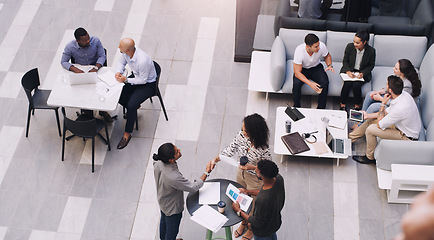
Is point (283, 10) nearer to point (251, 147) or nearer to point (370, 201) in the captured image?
point (370, 201)

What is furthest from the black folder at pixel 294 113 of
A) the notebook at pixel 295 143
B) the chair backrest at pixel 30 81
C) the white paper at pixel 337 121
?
the chair backrest at pixel 30 81

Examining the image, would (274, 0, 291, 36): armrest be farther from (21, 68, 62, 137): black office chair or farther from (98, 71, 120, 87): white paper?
(21, 68, 62, 137): black office chair

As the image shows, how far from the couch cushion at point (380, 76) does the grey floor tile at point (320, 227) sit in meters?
2.08

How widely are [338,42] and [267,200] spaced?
12.2ft

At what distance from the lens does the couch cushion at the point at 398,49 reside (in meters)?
6.83

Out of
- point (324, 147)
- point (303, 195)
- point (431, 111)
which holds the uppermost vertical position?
point (431, 111)

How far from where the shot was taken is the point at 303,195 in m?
5.84

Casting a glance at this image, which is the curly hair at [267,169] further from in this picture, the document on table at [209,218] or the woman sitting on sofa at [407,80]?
the woman sitting on sofa at [407,80]

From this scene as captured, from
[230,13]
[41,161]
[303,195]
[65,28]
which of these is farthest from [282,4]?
[41,161]

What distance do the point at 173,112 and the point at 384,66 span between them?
310 centimetres

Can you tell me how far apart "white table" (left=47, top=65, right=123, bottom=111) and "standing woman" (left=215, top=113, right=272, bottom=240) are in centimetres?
183

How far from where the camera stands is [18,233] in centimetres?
556

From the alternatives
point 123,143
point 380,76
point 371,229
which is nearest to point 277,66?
point 380,76

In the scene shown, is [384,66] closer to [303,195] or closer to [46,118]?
[303,195]
